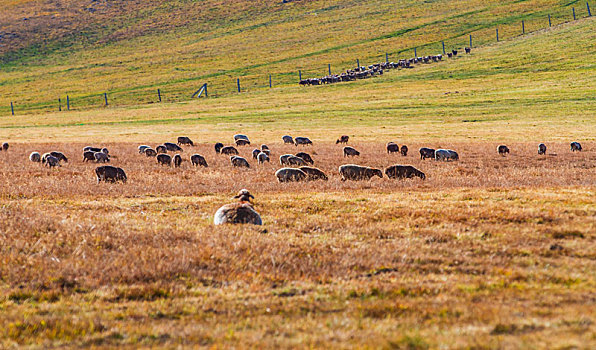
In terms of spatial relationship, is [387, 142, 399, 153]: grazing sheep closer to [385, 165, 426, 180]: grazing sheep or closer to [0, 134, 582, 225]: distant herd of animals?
[0, 134, 582, 225]: distant herd of animals

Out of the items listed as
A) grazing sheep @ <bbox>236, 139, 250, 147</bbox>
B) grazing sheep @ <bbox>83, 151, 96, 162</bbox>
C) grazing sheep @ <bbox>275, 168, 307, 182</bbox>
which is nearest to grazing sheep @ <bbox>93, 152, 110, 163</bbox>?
grazing sheep @ <bbox>83, 151, 96, 162</bbox>

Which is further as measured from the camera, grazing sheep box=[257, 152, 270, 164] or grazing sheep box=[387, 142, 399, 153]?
grazing sheep box=[387, 142, 399, 153]

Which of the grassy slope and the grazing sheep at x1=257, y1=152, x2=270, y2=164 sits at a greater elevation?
the grassy slope

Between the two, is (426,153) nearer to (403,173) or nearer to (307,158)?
(307,158)

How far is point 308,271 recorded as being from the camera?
8.70m

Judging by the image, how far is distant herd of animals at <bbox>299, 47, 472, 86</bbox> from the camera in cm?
9425

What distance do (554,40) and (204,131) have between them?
6958 cm

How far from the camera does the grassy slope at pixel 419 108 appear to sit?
50875 millimetres

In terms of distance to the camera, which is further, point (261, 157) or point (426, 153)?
point (426, 153)

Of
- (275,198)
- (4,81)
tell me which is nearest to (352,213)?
(275,198)

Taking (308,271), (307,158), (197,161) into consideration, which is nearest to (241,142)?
(197,161)

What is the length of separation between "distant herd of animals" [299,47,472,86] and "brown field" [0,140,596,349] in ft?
262

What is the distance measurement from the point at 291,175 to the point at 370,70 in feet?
261

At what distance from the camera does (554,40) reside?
9594 cm
